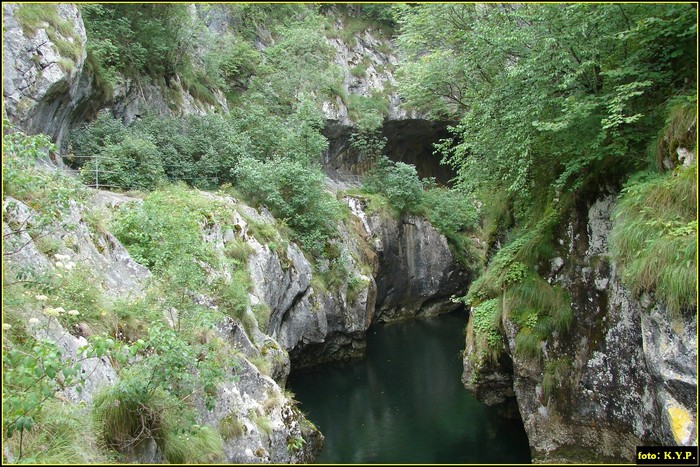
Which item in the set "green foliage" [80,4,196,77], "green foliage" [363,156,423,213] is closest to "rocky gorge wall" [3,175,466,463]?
"green foliage" [363,156,423,213]

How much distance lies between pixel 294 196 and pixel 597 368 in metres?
13.2

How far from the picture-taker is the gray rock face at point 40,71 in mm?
13328

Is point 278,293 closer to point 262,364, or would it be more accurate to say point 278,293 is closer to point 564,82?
point 262,364

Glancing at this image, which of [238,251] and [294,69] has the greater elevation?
[294,69]

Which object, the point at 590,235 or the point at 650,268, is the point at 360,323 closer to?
the point at 590,235

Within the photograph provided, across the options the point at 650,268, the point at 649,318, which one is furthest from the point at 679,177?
the point at 649,318

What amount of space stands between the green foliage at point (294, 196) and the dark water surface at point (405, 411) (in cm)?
554

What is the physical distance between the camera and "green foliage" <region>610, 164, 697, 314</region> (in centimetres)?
697

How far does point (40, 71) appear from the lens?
45.3 feet

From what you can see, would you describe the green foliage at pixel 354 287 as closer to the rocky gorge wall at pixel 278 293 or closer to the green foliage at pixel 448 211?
the rocky gorge wall at pixel 278 293

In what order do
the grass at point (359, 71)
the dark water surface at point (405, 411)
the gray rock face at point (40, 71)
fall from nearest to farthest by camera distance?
the dark water surface at point (405, 411), the gray rock face at point (40, 71), the grass at point (359, 71)

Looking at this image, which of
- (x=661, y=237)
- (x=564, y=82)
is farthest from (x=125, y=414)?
(x=564, y=82)

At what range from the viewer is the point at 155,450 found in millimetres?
5871

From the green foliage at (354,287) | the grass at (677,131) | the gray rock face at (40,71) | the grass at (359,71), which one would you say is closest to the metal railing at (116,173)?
the gray rock face at (40,71)
